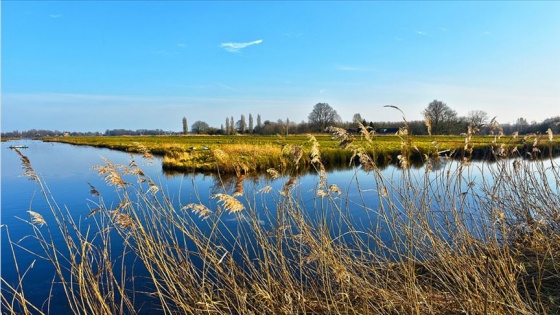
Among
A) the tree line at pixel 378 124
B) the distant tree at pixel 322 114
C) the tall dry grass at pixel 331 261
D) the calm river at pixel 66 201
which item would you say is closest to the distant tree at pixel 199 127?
the tree line at pixel 378 124

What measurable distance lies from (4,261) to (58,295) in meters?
2.21

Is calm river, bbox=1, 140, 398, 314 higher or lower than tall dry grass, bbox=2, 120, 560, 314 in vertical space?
lower

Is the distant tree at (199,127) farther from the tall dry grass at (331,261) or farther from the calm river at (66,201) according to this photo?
the tall dry grass at (331,261)

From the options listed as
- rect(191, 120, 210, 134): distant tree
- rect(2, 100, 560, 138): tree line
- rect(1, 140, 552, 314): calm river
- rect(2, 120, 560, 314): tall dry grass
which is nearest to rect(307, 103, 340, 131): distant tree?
rect(2, 100, 560, 138): tree line

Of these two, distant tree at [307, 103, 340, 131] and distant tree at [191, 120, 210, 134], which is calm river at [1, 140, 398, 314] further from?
distant tree at [191, 120, 210, 134]

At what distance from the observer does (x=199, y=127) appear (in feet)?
312

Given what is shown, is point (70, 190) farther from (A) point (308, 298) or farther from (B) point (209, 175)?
(A) point (308, 298)

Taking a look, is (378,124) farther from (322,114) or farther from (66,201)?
(322,114)

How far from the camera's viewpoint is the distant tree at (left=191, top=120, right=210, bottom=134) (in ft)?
300

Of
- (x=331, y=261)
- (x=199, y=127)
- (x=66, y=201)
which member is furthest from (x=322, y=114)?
(x=331, y=261)

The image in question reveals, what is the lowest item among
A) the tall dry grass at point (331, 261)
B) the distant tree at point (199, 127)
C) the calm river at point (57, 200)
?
the calm river at point (57, 200)

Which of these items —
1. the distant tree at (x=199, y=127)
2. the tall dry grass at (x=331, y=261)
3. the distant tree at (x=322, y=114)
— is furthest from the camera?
the distant tree at (x=199, y=127)

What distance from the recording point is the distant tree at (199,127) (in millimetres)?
91444

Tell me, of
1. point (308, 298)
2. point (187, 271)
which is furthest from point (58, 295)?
point (308, 298)
